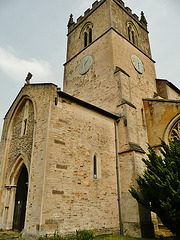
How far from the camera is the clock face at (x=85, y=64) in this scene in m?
17.7

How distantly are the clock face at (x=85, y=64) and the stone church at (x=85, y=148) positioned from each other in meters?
0.58

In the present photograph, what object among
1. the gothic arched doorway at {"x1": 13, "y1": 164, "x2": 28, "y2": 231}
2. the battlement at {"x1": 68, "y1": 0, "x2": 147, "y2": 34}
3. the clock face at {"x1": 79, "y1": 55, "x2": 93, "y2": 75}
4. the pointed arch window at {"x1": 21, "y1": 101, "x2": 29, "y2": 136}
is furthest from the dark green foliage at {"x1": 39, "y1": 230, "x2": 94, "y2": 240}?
the battlement at {"x1": 68, "y1": 0, "x2": 147, "y2": 34}

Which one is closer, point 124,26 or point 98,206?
point 98,206

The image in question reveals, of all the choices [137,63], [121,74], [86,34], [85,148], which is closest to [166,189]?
[85,148]

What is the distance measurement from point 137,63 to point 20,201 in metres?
14.1

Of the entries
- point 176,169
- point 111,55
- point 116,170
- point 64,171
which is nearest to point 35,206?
point 64,171

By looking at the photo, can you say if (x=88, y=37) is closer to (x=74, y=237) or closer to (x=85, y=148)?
(x=85, y=148)

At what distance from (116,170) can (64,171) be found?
3784 mm

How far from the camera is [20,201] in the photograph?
1074 centimetres

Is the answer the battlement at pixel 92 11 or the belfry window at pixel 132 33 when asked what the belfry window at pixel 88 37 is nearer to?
the battlement at pixel 92 11

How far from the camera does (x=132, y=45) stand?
18.4m

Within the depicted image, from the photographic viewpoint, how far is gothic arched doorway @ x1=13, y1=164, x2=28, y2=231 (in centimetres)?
1025

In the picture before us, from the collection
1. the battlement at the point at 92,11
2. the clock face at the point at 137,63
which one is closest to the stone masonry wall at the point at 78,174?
the clock face at the point at 137,63

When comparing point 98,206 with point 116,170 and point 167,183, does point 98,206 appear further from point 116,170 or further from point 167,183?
point 167,183
